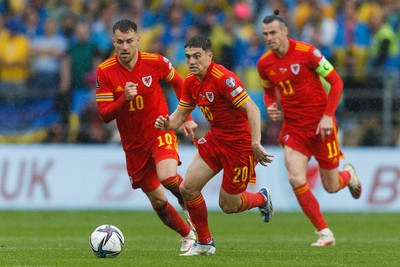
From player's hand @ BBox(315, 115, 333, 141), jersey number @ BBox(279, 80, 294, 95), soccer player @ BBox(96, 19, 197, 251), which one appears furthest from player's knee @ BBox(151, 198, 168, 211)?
jersey number @ BBox(279, 80, 294, 95)

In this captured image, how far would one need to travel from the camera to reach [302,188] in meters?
13.5

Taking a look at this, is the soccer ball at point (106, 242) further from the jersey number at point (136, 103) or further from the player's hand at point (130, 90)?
the jersey number at point (136, 103)

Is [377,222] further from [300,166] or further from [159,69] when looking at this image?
[159,69]

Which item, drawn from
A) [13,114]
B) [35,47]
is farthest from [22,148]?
[35,47]

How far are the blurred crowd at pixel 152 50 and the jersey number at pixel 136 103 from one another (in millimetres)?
7880

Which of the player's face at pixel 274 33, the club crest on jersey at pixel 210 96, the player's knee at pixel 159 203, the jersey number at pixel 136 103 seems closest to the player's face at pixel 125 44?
the jersey number at pixel 136 103

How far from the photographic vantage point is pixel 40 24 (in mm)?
21672

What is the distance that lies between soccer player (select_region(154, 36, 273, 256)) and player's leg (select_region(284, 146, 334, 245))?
5.44 ft

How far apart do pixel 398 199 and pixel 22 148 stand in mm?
7525

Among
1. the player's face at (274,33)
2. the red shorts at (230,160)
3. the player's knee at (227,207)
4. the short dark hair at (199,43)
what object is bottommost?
the player's knee at (227,207)

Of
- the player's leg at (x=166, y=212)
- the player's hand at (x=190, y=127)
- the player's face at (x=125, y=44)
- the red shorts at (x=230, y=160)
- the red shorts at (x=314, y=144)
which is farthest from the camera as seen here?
the red shorts at (x=314, y=144)

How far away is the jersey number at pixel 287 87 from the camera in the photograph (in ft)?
45.1

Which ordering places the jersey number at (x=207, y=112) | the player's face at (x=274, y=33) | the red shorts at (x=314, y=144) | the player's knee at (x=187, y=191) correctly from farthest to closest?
the red shorts at (x=314, y=144) → the player's face at (x=274, y=33) → the jersey number at (x=207, y=112) → the player's knee at (x=187, y=191)

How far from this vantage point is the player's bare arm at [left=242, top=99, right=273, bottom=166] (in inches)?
423
